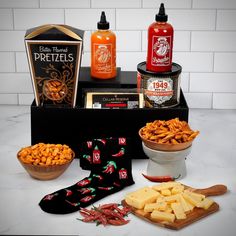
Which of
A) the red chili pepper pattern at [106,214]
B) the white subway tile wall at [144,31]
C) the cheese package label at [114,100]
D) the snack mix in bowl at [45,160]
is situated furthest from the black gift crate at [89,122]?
the white subway tile wall at [144,31]

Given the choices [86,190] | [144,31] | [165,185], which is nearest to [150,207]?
A: [165,185]

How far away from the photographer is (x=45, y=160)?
6.68 feet

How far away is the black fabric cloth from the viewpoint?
1.92 m

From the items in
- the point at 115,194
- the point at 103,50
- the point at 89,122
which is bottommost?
the point at 115,194

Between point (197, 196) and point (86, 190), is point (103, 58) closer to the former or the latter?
point (86, 190)

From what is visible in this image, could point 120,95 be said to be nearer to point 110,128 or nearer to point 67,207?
point 110,128

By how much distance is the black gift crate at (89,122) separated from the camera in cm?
218

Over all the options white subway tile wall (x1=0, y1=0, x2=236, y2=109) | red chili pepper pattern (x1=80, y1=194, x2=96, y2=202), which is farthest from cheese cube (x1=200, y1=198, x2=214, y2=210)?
white subway tile wall (x1=0, y1=0, x2=236, y2=109)

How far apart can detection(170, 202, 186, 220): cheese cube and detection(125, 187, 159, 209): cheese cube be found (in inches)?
2.8

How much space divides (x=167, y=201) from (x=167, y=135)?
251 millimetres

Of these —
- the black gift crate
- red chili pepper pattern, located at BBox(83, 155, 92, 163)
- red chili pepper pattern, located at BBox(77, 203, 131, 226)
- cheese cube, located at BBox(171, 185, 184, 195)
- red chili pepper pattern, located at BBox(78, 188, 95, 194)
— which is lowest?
red chili pepper pattern, located at BBox(77, 203, 131, 226)

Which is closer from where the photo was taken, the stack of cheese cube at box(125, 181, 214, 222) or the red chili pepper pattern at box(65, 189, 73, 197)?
the stack of cheese cube at box(125, 181, 214, 222)

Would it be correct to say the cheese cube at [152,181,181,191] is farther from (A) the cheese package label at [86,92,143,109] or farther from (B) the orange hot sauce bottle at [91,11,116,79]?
(B) the orange hot sauce bottle at [91,11,116,79]

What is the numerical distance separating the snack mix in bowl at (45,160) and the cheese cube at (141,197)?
27 centimetres
